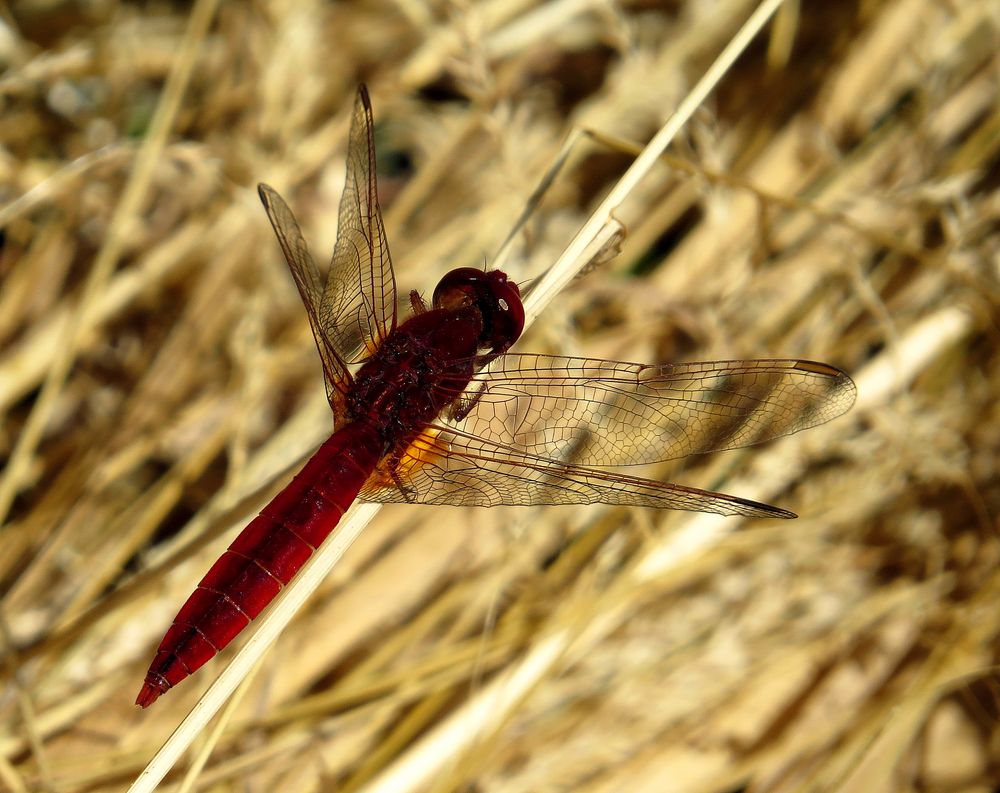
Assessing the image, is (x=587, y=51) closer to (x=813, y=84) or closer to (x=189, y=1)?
(x=813, y=84)

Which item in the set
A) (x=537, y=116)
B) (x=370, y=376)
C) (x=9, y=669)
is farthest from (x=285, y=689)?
(x=537, y=116)

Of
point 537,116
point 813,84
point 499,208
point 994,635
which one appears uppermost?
point 813,84

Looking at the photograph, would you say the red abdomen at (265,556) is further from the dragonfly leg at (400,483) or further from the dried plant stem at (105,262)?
the dried plant stem at (105,262)

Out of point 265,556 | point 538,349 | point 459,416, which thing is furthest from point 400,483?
point 538,349

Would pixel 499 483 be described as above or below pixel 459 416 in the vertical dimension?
below

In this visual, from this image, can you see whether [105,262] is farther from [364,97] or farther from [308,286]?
[364,97]

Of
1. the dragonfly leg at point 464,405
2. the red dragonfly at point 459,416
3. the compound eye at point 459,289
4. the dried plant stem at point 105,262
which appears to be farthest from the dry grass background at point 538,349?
the dragonfly leg at point 464,405

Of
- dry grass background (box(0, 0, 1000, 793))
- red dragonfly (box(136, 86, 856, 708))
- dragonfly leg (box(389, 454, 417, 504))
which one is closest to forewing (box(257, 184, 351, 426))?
red dragonfly (box(136, 86, 856, 708))
